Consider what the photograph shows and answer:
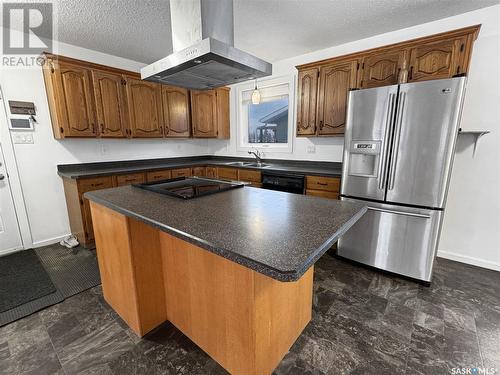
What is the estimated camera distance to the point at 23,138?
2729mm

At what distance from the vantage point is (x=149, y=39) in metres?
2.75

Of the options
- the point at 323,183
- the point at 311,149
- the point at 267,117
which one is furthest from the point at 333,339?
the point at 267,117

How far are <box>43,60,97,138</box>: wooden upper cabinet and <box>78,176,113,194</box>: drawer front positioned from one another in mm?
602

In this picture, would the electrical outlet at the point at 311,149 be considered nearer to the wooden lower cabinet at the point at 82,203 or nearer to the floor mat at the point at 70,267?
the wooden lower cabinet at the point at 82,203

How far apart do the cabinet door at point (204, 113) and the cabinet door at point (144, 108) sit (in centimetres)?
62

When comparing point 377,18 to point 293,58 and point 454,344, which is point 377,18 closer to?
point 293,58

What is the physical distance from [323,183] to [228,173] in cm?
158

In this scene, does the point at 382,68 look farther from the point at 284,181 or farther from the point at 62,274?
the point at 62,274

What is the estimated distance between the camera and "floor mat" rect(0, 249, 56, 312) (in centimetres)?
199

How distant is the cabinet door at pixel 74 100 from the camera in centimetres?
265

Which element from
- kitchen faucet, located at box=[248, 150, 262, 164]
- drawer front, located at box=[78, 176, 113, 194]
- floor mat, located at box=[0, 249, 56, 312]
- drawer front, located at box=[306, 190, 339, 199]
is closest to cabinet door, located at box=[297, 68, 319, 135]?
drawer front, located at box=[306, 190, 339, 199]

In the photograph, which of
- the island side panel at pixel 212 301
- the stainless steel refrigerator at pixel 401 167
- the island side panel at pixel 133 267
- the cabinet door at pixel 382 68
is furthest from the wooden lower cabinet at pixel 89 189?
the island side panel at pixel 212 301

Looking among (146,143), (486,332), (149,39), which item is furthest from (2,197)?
(486,332)

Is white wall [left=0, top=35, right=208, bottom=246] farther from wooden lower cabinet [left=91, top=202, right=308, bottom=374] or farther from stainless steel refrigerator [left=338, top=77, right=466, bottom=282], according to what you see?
stainless steel refrigerator [left=338, top=77, right=466, bottom=282]
